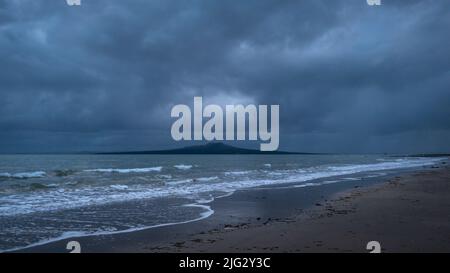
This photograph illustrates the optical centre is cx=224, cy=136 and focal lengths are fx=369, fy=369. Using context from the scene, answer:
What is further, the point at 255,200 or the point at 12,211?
the point at 255,200

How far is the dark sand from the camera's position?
777 cm

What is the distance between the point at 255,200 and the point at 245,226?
6.21m

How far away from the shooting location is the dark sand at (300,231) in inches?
306

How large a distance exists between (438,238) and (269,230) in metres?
3.85

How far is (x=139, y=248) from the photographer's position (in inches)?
310

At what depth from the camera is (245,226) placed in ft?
33.9

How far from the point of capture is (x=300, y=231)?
368 inches

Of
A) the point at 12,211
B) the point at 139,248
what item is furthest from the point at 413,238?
the point at 12,211
